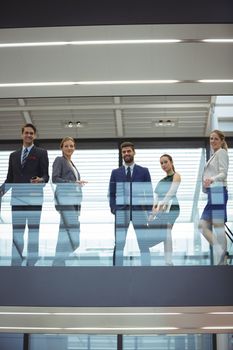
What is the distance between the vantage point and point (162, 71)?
1073cm

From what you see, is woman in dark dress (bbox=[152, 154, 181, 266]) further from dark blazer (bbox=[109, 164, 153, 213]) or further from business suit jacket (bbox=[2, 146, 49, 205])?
business suit jacket (bbox=[2, 146, 49, 205])

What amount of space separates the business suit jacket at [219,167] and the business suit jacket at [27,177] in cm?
197

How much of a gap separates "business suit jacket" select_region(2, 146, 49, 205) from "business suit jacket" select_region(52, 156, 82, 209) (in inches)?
5.3

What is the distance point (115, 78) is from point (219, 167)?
4110 millimetres

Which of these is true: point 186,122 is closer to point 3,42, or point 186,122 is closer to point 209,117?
point 209,117

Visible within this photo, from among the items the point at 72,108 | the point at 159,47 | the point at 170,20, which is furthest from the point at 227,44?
the point at 72,108

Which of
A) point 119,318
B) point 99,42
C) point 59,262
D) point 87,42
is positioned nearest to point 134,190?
point 59,262

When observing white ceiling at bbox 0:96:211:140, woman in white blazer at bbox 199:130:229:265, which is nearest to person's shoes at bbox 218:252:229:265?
woman in white blazer at bbox 199:130:229:265

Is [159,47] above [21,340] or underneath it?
above

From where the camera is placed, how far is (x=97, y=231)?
24.7 feet

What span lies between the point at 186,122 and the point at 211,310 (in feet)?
25.5

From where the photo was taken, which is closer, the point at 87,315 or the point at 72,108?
the point at 87,315

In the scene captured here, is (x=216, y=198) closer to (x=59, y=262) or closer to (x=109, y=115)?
(x=59, y=262)

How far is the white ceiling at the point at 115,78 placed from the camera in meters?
8.82
